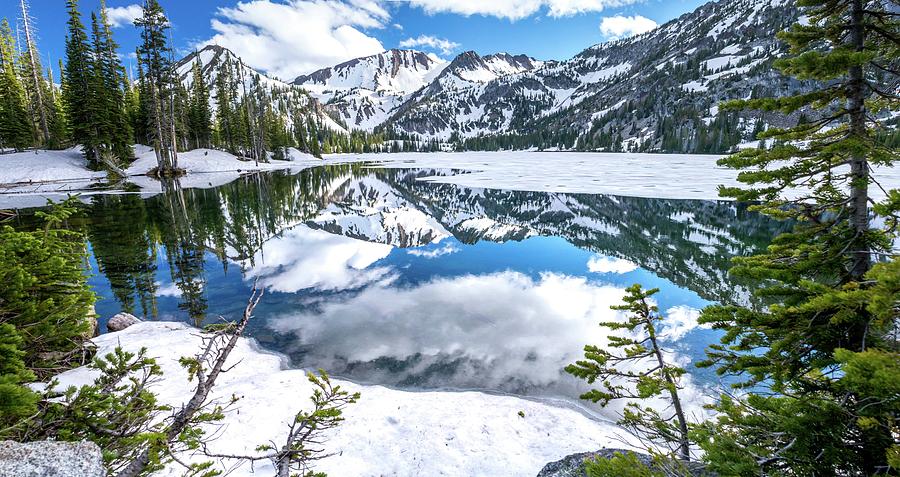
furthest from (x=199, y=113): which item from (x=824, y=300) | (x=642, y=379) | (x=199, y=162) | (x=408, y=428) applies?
(x=824, y=300)

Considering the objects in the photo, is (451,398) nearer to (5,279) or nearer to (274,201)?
(5,279)

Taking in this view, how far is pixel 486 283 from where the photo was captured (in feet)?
51.2

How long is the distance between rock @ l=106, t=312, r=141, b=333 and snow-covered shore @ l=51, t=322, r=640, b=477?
219cm

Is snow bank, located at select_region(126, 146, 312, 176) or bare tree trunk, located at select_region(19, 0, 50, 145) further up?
bare tree trunk, located at select_region(19, 0, 50, 145)

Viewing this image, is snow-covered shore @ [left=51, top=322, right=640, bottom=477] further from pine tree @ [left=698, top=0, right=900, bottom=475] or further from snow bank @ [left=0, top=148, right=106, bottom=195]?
snow bank @ [left=0, top=148, right=106, bottom=195]

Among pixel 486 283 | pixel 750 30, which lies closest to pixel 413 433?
pixel 486 283

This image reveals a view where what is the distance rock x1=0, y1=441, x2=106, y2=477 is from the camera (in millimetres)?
2836

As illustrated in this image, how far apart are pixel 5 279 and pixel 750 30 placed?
896 feet

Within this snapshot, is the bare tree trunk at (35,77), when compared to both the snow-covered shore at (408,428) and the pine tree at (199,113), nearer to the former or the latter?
the pine tree at (199,113)

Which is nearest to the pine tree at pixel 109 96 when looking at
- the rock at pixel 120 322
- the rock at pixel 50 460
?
the rock at pixel 120 322

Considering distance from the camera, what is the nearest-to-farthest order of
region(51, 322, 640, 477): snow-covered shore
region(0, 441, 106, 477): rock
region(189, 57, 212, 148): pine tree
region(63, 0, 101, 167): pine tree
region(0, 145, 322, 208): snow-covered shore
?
region(0, 441, 106, 477): rock < region(51, 322, 640, 477): snow-covered shore < region(0, 145, 322, 208): snow-covered shore < region(63, 0, 101, 167): pine tree < region(189, 57, 212, 148): pine tree

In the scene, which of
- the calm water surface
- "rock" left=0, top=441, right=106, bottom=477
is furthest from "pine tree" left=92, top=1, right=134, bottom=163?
"rock" left=0, top=441, right=106, bottom=477

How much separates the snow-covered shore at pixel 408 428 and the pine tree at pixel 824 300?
9.65 ft

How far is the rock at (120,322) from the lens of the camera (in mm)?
11008
